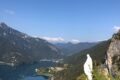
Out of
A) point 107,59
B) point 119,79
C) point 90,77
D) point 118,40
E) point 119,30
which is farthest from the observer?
point 119,30

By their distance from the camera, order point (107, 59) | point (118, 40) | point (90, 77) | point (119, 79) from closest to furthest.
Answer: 1. point (90, 77)
2. point (119, 79)
3. point (107, 59)
4. point (118, 40)

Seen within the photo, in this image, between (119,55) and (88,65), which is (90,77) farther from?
(119,55)

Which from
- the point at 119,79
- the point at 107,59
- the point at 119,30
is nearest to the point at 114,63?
the point at 107,59

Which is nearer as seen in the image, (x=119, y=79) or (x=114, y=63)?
(x=119, y=79)

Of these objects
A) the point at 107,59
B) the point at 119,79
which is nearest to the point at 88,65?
the point at 119,79

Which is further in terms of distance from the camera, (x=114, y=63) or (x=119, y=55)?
(x=119, y=55)

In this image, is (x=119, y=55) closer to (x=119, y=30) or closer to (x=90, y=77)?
(x=119, y=30)

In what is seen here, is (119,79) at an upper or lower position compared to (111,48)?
lower

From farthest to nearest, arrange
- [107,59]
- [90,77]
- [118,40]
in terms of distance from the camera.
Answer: [118,40]
[107,59]
[90,77]

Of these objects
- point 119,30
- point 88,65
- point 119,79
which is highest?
point 119,30
